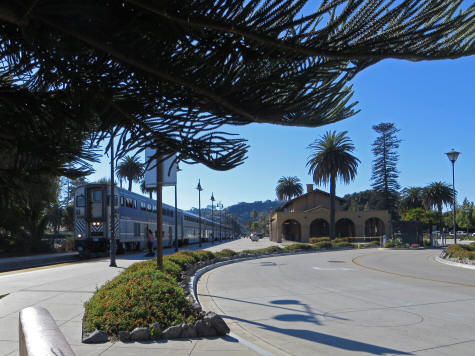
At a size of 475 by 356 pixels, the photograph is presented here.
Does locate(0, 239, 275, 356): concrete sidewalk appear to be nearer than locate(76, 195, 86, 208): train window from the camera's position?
Yes

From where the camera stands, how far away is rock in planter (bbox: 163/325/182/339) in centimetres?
656

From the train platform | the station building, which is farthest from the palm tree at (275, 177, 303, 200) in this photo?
the train platform

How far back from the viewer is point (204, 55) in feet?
8.39

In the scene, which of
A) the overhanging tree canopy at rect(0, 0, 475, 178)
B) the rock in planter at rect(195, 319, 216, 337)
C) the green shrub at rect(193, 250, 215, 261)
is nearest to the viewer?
the overhanging tree canopy at rect(0, 0, 475, 178)

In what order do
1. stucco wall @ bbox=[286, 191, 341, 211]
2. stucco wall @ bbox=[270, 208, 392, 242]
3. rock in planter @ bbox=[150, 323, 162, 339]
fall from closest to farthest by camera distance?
1. rock in planter @ bbox=[150, 323, 162, 339]
2. stucco wall @ bbox=[270, 208, 392, 242]
3. stucco wall @ bbox=[286, 191, 341, 211]

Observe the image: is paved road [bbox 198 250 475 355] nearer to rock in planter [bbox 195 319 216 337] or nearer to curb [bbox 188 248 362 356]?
curb [bbox 188 248 362 356]

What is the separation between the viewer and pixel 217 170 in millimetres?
3150

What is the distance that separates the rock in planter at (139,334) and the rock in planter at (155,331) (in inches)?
3.0

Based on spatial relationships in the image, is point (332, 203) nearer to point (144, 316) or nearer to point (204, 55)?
point (144, 316)

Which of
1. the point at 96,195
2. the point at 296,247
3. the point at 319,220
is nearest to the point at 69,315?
the point at 96,195

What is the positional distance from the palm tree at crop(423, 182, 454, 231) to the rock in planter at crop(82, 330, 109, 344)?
254 feet

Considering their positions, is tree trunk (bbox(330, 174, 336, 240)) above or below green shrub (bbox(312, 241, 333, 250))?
above

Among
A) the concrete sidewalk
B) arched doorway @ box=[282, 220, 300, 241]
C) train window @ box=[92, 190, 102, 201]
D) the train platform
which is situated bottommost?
arched doorway @ box=[282, 220, 300, 241]

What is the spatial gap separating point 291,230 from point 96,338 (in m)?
74.2
